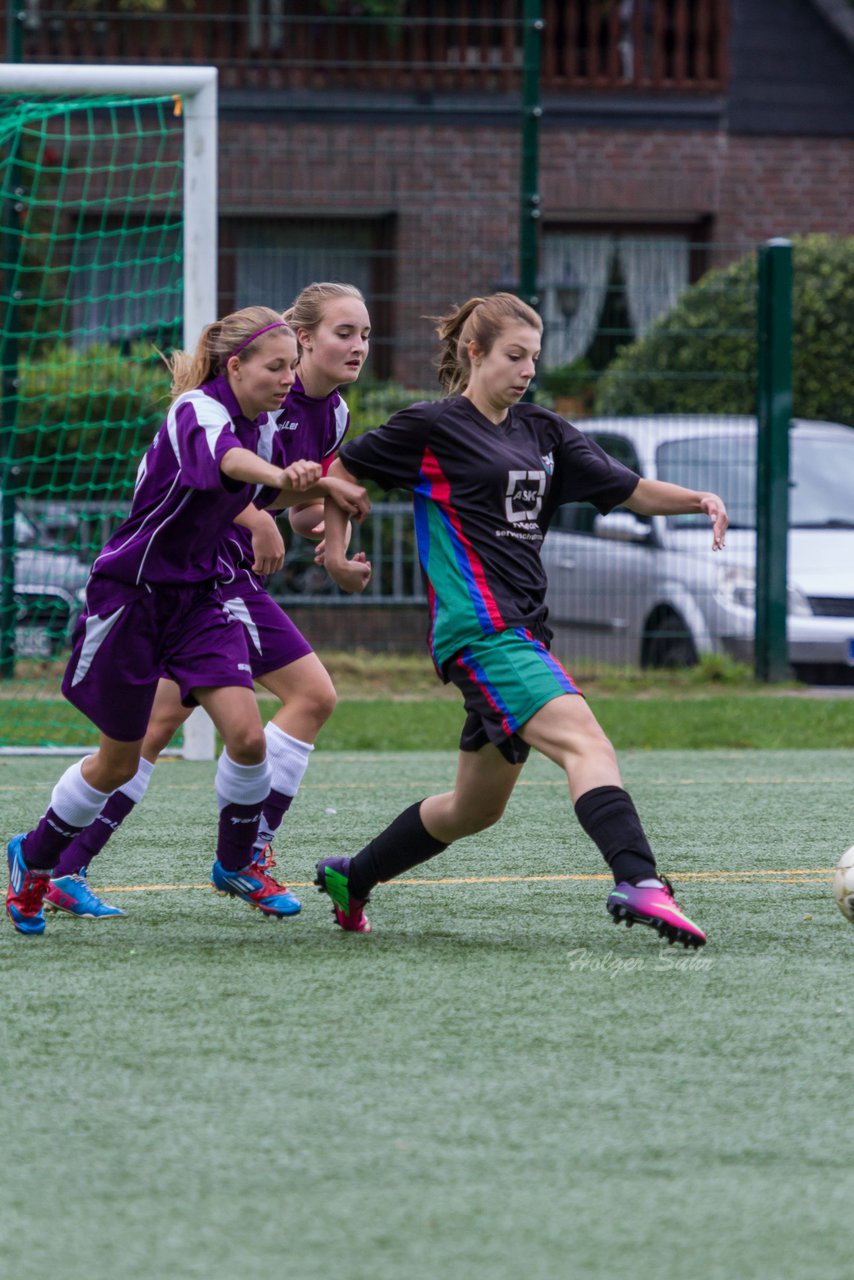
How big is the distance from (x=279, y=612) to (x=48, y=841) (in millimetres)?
904

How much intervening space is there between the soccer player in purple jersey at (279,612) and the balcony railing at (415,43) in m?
10.6

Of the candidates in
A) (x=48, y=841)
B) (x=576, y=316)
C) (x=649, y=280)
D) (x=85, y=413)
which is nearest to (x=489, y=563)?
(x=48, y=841)

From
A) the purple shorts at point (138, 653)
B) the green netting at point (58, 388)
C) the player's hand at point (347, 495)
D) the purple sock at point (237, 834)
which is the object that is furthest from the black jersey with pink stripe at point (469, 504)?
the green netting at point (58, 388)

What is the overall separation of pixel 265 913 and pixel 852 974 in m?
1.43

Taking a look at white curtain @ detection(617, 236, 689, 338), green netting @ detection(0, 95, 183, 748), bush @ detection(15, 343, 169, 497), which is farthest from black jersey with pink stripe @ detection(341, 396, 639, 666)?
white curtain @ detection(617, 236, 689, 338)

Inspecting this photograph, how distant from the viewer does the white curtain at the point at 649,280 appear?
11258 millimetres

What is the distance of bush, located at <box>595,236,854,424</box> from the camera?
36.3ft

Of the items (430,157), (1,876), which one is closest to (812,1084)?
(1,876)

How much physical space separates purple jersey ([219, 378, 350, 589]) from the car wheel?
5.61m

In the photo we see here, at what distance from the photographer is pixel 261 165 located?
14109 millimetres

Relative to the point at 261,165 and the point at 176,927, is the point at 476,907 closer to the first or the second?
the point at 176,927

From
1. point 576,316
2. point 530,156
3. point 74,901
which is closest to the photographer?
point 74,901

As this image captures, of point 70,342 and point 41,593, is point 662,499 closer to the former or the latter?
point 41,593

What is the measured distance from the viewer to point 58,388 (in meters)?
10.7
